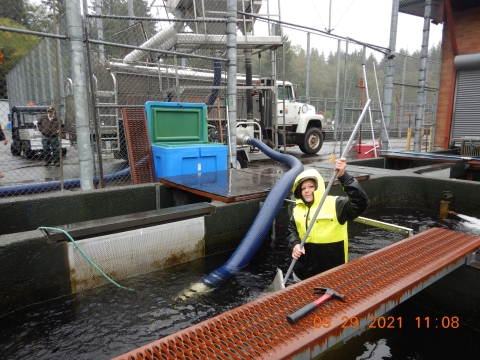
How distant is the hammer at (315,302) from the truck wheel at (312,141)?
40.9ft

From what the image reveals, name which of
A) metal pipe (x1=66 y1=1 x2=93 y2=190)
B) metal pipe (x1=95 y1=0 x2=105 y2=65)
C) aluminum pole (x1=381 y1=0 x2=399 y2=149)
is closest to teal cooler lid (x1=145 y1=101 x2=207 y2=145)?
metal pipe (x1=66 y1=1 x2=93 y2=190)

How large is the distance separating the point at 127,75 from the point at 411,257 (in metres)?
8.66

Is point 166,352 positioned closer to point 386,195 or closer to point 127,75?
point 386,195

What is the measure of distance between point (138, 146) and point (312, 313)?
486cm

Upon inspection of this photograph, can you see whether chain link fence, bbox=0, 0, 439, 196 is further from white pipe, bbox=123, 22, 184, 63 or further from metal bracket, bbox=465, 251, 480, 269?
metal bracket, bbox=465, 251, 480, 269

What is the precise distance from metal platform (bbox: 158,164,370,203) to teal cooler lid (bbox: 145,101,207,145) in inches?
42.1

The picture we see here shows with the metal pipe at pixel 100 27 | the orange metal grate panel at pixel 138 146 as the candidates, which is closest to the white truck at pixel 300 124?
the metal pipe at pixel 100 27

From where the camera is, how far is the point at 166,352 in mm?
1907

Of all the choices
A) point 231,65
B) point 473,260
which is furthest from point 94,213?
point 473,260

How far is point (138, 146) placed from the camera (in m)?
6.28

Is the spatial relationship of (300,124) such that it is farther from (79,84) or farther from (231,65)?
(79,84)

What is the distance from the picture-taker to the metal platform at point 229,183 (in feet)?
16.0

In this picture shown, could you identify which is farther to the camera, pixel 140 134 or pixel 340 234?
pixel 140 134

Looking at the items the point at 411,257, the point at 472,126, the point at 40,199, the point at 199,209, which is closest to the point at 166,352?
the point at 411,257
